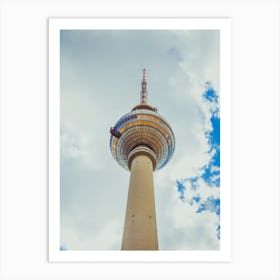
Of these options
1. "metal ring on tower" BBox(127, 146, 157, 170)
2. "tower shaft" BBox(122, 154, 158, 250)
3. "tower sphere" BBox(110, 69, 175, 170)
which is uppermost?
"tower sphere" BBox(110, 69, 175, 170)

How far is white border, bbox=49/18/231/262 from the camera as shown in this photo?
7484 millimetres

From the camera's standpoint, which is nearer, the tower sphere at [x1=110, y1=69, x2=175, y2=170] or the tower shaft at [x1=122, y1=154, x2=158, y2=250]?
the tower shaft at [x1=122, y1=154, x2=158, y2=250]

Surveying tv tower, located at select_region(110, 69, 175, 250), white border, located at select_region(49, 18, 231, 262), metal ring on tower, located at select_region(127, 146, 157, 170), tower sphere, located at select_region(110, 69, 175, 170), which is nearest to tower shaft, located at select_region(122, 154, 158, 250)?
tv tower, located at select_region(110, 69, 175, 250)

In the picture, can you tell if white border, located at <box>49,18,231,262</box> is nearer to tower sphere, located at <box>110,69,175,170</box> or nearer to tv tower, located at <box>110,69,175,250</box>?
tv tower, located at <box>110,69,175,250</box>

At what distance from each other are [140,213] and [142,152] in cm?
341

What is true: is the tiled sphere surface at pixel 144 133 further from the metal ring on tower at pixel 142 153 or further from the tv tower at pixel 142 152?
the metal ring on tower at pixel 142 153
